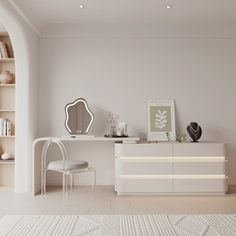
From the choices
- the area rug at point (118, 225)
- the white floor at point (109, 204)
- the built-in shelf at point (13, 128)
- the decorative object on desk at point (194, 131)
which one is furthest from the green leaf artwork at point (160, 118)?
the built-in shelf at point (13, 128)

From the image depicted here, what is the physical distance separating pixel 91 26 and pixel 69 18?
1.42ft

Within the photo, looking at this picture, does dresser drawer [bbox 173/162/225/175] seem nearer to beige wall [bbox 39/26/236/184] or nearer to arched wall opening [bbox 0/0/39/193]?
beige wall [bbox 39/26/236/184]

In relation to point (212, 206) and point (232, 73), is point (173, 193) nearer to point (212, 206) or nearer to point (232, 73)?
point (212, 206)

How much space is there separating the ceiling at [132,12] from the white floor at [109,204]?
254 cm

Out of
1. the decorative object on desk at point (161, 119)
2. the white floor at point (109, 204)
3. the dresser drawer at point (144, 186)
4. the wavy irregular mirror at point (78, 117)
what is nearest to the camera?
the white floor at point (109, 204)

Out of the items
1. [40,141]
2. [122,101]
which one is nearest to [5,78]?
[40,141]

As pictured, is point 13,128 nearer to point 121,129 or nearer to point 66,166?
point 66,166

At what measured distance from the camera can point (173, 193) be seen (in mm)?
5281

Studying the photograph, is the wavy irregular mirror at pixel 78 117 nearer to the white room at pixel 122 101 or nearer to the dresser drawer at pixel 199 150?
the white room at pixel 122 101

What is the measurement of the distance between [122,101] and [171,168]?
1.38 m

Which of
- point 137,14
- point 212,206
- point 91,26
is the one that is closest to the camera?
point 212,206

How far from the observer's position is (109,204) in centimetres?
471

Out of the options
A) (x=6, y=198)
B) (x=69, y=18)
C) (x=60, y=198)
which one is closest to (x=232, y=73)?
(x=69, y=18)

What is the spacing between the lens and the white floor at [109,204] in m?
4.36
